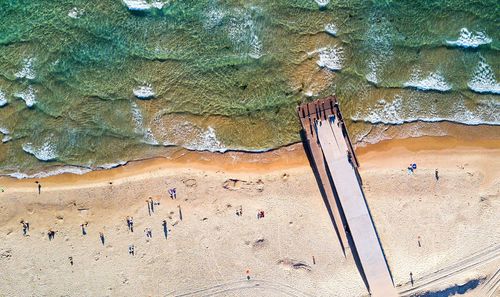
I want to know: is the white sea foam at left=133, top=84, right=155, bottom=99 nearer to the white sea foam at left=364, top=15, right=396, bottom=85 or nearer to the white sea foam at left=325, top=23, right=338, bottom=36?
the white sea foam at left=325, top=23, right=338, bottom=36

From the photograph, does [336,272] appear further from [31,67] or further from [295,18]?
[31,67]

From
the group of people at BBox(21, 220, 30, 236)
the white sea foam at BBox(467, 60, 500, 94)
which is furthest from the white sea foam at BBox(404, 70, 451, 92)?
the group of people at BBox(21, 220, 30, 236)

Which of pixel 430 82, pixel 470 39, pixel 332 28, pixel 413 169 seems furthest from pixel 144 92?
pixel 470 39

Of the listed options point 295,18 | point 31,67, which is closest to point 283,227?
point 295,18

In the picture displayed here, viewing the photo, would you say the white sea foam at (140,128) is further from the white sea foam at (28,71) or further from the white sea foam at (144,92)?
the white sea foam at (28,71)

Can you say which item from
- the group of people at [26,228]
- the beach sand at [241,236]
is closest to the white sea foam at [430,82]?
the beach sand at [241,236]

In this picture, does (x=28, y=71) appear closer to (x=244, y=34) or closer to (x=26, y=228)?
(x=26, y=228)

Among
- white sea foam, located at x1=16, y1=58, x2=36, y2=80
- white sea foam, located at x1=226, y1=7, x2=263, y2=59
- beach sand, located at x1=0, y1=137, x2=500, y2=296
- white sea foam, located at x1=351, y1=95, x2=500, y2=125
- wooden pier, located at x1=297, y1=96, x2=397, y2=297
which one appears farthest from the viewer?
white sea foam, located at x1=351, y1=95, x2=500, y2=125
